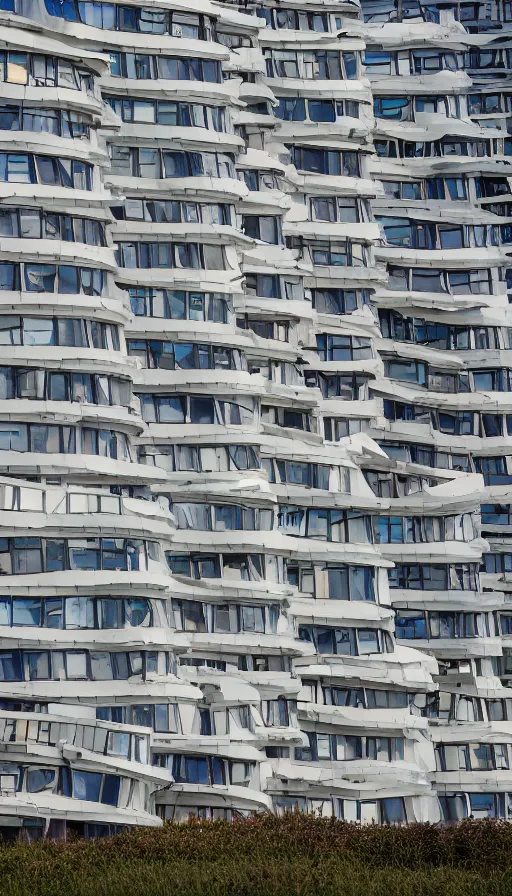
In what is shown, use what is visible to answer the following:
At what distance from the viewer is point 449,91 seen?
186 m

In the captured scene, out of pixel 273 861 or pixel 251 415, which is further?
pixel 251 415

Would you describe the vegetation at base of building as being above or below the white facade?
below

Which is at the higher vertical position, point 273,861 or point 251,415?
point 251,415

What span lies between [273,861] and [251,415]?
3016 cm

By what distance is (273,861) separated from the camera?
5463 inches

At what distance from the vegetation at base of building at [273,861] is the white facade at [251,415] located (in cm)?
563

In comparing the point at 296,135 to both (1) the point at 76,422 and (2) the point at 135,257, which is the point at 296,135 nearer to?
(2) the point at 135,257

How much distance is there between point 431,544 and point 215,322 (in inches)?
811

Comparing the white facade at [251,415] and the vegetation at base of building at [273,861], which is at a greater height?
the white facade at [251,415]

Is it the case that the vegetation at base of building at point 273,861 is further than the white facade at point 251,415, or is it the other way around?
the white facade at point 251,415

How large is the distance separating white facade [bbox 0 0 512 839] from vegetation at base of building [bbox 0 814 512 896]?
5.63 m

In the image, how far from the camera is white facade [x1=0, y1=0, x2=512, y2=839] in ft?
493

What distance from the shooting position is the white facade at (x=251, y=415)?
150250mm

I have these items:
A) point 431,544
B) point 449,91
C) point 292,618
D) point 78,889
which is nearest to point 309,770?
point 292,618
